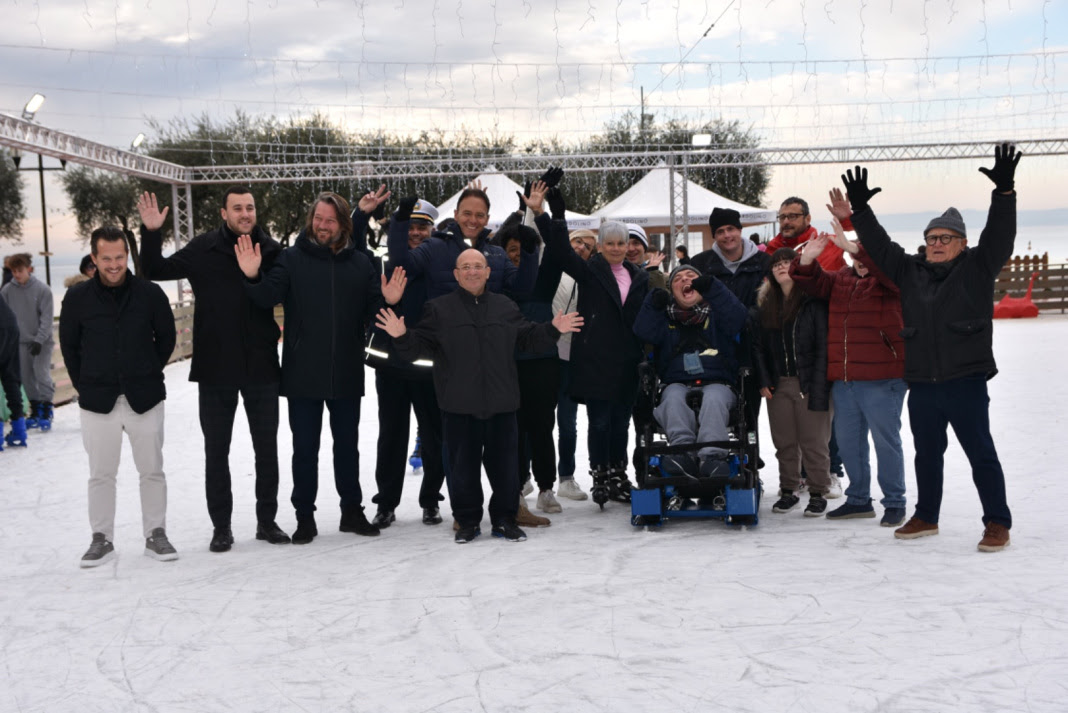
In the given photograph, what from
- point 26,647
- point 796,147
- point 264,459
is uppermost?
point 796,147

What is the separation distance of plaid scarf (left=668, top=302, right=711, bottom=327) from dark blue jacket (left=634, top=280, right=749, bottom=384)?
30 millimetres

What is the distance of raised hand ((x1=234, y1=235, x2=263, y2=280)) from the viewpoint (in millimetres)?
4484

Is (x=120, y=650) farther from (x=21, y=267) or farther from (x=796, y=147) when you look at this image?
(x=796, y=147)

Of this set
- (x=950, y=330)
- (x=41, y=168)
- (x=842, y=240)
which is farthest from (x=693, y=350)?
(x=41, y=168)

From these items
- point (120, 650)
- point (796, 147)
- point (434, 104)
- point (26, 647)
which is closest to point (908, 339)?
point (120, 650)

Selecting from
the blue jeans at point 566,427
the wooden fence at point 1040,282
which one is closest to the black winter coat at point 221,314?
the blue jeans at point 566,427

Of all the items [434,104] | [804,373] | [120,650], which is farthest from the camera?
[434,104]

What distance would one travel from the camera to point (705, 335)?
521cm

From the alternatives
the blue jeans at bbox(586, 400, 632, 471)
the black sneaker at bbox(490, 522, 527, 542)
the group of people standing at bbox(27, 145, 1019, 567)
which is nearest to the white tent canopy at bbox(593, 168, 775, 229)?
the blue jeans at bbox(586, 400, 632, 471)

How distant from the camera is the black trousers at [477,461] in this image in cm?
477

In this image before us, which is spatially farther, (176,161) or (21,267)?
(176,161)

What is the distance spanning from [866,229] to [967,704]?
2331 mm

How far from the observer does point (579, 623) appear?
11.5 feet

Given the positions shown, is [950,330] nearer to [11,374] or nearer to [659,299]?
[659,299]
